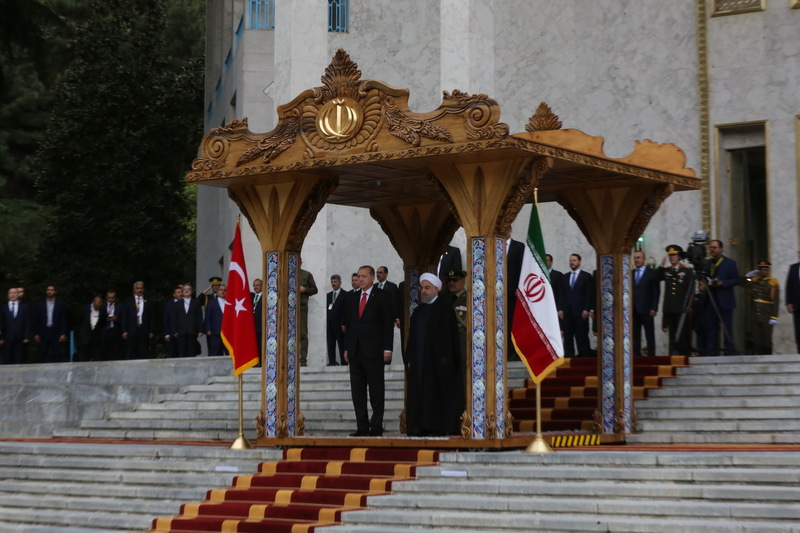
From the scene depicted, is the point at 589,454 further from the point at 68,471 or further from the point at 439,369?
the point at 68,471

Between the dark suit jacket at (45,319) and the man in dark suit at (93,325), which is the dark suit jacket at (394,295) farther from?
the dark suit jacket at (45,319)

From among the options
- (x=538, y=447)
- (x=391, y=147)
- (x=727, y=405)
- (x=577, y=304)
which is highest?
(x=391, y=147)

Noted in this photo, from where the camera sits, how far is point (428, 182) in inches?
528

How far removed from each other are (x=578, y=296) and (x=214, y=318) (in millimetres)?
6805

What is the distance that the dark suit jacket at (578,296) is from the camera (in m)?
18.4

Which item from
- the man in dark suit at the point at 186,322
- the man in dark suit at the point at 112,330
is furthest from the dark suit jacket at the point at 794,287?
the man in dark suit at the point at 112,330

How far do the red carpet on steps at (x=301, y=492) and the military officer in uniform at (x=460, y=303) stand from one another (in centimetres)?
192

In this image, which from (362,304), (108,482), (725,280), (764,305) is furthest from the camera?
(764,305)

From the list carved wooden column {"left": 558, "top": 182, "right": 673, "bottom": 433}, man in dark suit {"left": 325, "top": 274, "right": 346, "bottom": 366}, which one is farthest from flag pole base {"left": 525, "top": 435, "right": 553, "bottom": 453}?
man in dark suit {"left": 325, "top": 274, "right": 346, "bottom": 366}

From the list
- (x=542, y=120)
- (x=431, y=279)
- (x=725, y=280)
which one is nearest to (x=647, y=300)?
(x=725, y=280)

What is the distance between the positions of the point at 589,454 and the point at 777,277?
9287mm

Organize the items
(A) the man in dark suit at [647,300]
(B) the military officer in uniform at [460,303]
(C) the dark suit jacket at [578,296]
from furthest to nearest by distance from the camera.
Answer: (C) the dark suit jacket at [578,296]
(A) the man in dark suit at [647,300]
(B) the military officer in uniform at [460,303]

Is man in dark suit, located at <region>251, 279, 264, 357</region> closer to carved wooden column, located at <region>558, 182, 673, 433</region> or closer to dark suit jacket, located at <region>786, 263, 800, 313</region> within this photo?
carved wooden column, located at <region>558, 182, 673, 433</region>

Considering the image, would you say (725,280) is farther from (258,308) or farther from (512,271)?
(258,308)
